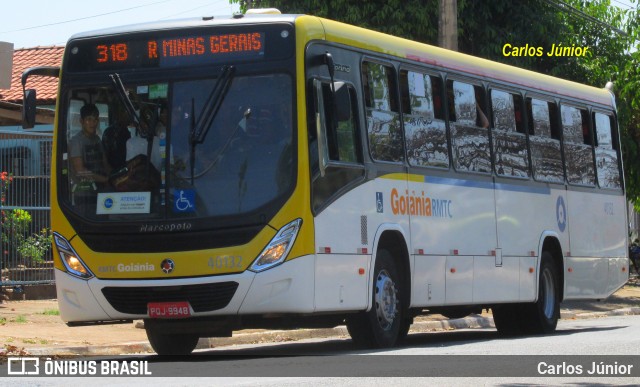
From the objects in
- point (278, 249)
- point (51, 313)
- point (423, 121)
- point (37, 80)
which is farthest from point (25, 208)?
point (37, 80)

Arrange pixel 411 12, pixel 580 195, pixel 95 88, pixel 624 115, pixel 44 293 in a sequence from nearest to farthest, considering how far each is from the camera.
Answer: pixel 95 88
pixel 580 195
pixel 44 293
pixel 411 12
pixel 624 115

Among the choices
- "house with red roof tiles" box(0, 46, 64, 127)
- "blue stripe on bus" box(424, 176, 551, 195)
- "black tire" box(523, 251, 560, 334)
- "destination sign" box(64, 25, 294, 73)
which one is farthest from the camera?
"house with red roof tiles" box(0, 46, 64, 127)

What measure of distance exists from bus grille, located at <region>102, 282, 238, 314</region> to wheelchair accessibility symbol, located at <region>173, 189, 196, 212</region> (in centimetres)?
77

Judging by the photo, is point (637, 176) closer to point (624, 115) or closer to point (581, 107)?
point (624, 115)

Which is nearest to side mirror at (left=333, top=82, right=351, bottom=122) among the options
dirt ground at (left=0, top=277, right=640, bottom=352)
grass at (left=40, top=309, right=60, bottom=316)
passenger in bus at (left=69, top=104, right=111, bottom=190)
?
passenger in bus at (left=69, top=104, right=111, bottom=190)

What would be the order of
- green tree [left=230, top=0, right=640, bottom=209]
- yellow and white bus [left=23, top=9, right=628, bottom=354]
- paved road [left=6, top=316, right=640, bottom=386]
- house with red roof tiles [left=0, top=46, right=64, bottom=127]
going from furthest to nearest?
house with red roof tiles [left=0, top=46, right=64, bottom=127] < green tree [left=230, top=0, right=640, bottom=209] < yellow and white bus [left=23, top=9, right=628, bottom=354] < paved road [left=6, top=316, right=640, bottom=386]

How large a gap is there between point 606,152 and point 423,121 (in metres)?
6.69

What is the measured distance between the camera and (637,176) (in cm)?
3381

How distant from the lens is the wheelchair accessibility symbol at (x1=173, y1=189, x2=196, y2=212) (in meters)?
13.2

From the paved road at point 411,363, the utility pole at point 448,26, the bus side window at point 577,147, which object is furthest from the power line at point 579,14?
the paved road at point 411,363

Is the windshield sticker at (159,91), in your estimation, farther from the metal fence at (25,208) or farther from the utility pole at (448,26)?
the utility pole at (448,26)

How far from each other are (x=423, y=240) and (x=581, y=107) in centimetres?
626

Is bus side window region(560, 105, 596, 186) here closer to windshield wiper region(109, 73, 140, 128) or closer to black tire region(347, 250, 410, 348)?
black tire region(347, 250, 410, 348)

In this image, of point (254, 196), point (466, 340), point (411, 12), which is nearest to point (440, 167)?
point (466, 340)
